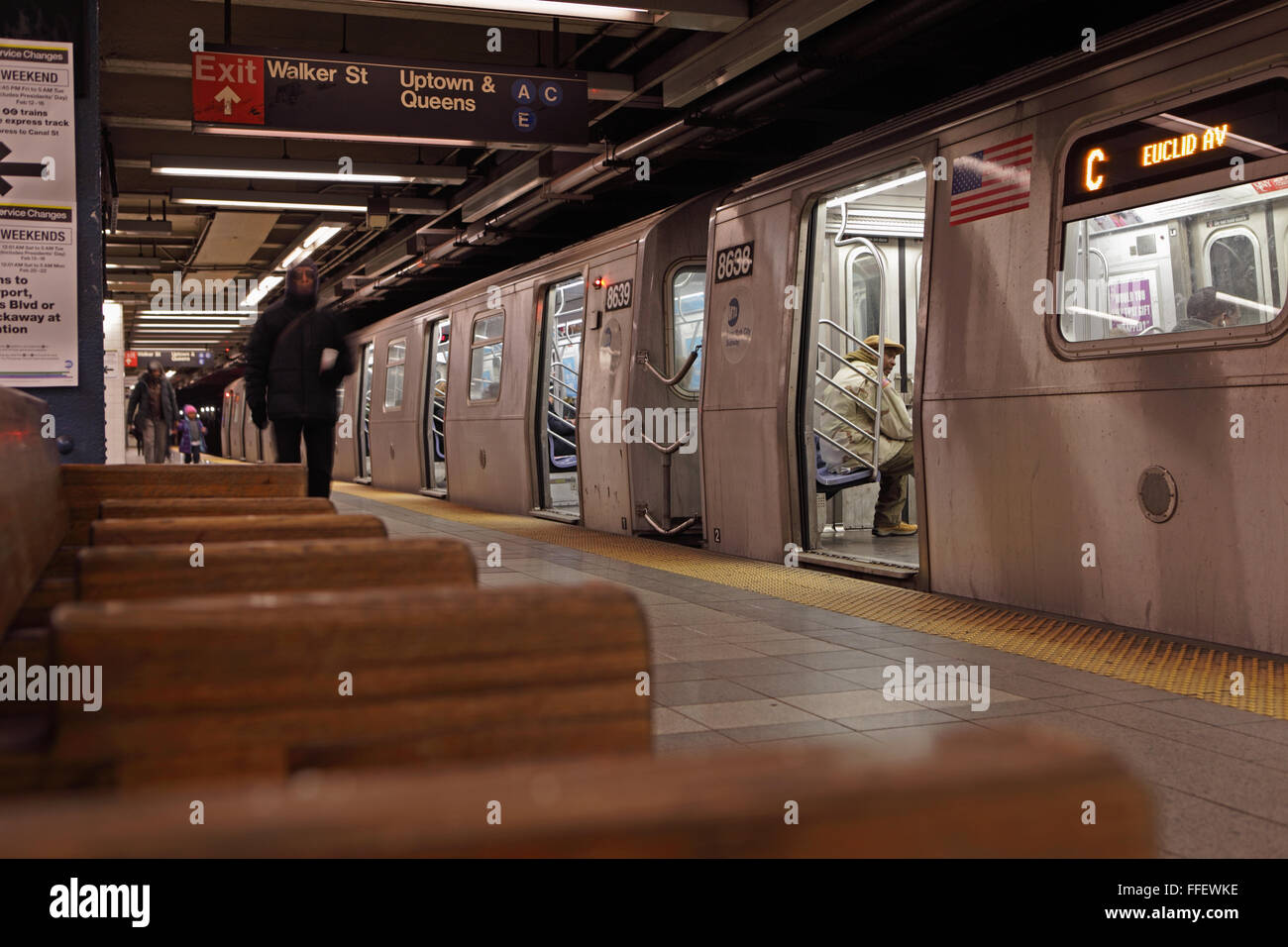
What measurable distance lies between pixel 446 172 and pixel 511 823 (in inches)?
419

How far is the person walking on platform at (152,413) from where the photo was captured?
14.5 meters

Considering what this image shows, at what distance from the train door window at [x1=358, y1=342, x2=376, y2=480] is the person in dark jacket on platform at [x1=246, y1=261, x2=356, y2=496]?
1237cm

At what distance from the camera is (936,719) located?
371cm

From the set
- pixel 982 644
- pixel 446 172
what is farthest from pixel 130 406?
pixel 982 644

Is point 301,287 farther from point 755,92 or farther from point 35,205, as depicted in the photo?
point 755,92

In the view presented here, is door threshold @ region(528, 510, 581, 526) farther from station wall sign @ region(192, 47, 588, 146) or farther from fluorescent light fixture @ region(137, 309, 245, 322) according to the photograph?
fluorescent light fixture @ region(137, 309, 245, 322)

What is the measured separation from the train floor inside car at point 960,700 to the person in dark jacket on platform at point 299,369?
1.24 metres

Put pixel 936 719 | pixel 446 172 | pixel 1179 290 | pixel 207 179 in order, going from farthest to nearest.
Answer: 1. pixel 207 179
2. pixel 446 172
3. pixel 1179 290
4. pixel 936 719

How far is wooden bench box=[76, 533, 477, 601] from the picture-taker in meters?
1.62

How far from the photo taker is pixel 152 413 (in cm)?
1469

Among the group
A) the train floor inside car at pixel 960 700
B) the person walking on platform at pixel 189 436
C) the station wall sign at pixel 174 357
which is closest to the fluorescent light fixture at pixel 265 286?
the person walking on platform at pixel 189 436

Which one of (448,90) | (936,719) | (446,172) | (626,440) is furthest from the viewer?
(446,172)

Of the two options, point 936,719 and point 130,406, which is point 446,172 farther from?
point 936,719
